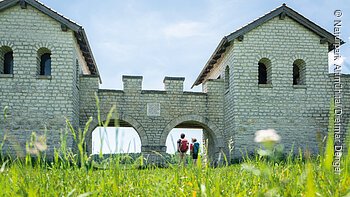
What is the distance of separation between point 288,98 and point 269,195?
16278 millimetres

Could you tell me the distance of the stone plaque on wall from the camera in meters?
18.3

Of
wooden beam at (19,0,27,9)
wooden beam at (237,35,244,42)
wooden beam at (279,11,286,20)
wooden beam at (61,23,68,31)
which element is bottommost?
wooden beam at (237,35,244,42)

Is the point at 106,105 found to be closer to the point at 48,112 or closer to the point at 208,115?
the point at 48,112

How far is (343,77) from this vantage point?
18078 mm

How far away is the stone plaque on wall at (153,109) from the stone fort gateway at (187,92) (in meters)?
0.04

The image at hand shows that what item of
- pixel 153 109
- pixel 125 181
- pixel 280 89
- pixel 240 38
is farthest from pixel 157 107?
pixel 125 181

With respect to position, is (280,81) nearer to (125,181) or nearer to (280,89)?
(280,89)

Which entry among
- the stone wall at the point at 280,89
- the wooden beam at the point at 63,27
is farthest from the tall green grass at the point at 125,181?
the wooden beam at the point at 63,27

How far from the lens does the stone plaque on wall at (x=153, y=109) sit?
60.0 feet

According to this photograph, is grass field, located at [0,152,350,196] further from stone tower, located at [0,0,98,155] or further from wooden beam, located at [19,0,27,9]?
wooden beam, located at [19,0,27,9]

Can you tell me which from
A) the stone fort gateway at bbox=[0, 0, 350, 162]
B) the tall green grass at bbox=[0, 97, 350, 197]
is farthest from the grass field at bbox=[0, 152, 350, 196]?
the stone fort gateway at bbox=[0, 0, 350, 162]

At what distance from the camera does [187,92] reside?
18.6 metres

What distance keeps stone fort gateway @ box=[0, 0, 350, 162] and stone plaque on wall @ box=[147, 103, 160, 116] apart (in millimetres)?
43

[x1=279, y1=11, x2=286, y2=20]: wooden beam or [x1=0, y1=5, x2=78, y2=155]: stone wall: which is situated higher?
[x1=279, y1=11, x2=286, y2=20]: wooden beam
